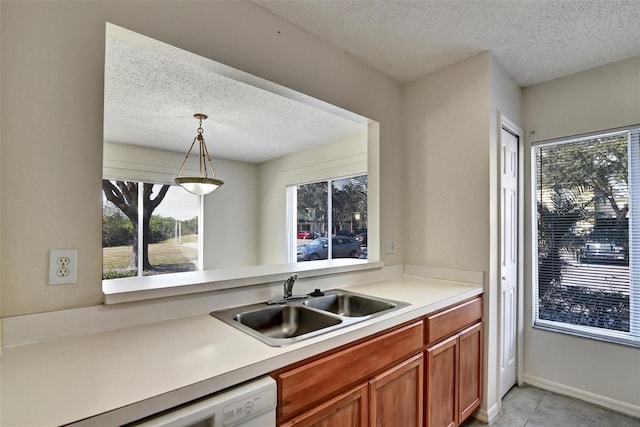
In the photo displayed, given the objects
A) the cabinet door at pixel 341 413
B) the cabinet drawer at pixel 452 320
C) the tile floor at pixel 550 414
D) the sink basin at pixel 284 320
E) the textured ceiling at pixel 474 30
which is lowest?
the tile floor at pixel 550 414

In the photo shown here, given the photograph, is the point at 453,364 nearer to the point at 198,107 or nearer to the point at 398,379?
the point at 398,379

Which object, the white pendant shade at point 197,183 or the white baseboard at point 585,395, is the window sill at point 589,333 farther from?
the white pendant shade at point 197,183

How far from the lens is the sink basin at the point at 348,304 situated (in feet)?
5.73

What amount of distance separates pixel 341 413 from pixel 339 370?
6.9 inches

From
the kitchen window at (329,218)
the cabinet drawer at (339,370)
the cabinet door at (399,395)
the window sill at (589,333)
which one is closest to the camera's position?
the cabinet drawer at (339,370)

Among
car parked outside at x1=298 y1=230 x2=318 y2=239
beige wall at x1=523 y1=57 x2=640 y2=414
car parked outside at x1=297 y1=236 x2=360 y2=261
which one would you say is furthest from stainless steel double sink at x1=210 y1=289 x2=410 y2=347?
car parked outside at x1=298 y1=230 x2=318 y2=239

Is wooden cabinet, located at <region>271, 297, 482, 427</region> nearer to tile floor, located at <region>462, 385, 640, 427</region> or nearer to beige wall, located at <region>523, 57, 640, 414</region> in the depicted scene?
tile floor, located at <region>462, 385, 640, 427</region>

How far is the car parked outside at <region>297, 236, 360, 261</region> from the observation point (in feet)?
13.9

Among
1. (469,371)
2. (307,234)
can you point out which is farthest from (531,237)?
(307,234)

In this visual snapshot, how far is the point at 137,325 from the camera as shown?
1.24 m

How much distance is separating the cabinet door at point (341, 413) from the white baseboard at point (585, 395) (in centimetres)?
212

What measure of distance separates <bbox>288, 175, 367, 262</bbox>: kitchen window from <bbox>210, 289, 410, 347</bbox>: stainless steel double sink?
2191 mm

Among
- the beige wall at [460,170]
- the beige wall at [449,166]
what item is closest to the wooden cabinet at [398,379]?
the beige wall at [460,170]

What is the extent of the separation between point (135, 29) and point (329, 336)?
149 centimetres
